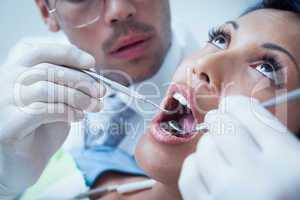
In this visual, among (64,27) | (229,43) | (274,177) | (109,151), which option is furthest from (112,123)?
(274,177)

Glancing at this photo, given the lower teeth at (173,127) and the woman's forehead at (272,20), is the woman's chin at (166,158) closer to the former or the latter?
the lower teeth at (173,127)

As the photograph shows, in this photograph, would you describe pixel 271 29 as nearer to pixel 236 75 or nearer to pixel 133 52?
pixel 236 75

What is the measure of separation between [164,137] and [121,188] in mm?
210

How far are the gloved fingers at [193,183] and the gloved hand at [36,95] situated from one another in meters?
0.24

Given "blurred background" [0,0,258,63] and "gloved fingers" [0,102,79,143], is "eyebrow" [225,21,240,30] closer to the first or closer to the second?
"blurred background" [0,0,258,63]

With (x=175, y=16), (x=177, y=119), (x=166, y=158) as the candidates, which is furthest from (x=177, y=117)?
(x=175, y=16)

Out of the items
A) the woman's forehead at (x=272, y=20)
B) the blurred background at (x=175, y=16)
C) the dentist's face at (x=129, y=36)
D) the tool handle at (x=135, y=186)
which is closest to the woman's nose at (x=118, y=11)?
the dentist's face at (x=129, y=36)

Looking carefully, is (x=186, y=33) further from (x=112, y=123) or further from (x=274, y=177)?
(x=274, y=177)

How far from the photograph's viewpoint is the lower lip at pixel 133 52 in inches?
35.9

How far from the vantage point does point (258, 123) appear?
1.67ft

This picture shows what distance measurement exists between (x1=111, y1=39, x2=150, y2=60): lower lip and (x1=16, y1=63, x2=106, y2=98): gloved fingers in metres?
0.22

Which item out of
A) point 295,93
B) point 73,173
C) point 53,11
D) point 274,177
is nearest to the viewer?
point 274,177

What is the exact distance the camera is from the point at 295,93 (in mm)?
620

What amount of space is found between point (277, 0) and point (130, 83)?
1.44ft
